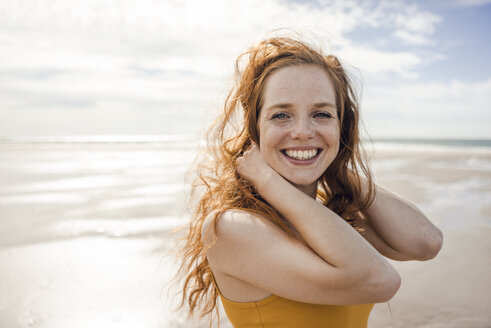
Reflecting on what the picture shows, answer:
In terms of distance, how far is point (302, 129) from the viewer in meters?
1.98

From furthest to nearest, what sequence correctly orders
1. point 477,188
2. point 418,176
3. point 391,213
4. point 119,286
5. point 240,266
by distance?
point 418,176, point 477,188, point 119,286, point 391,213, point 240,266

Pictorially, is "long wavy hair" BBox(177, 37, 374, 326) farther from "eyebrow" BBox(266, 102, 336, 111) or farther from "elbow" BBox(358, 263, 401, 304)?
"elbow" BBox(358, 263, 401, 304)

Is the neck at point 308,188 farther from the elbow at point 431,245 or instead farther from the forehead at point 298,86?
the elbow at point 431,245

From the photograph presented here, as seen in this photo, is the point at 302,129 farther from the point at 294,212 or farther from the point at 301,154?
the point at 294,212

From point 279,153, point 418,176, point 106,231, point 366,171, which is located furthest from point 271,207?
point 418,176

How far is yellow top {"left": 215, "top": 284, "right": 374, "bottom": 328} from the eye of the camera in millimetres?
1757

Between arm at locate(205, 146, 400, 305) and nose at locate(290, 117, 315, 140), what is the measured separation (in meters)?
0.37

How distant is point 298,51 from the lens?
2.13 m

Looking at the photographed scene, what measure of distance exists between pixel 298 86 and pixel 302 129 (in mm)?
246

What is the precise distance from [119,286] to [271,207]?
313 cm

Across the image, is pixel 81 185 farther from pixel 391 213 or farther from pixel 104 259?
pixel 391 213

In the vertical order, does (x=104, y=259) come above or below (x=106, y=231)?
above

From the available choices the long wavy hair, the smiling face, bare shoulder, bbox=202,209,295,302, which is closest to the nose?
the smiling face

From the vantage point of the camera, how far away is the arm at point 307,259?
1.61 m
